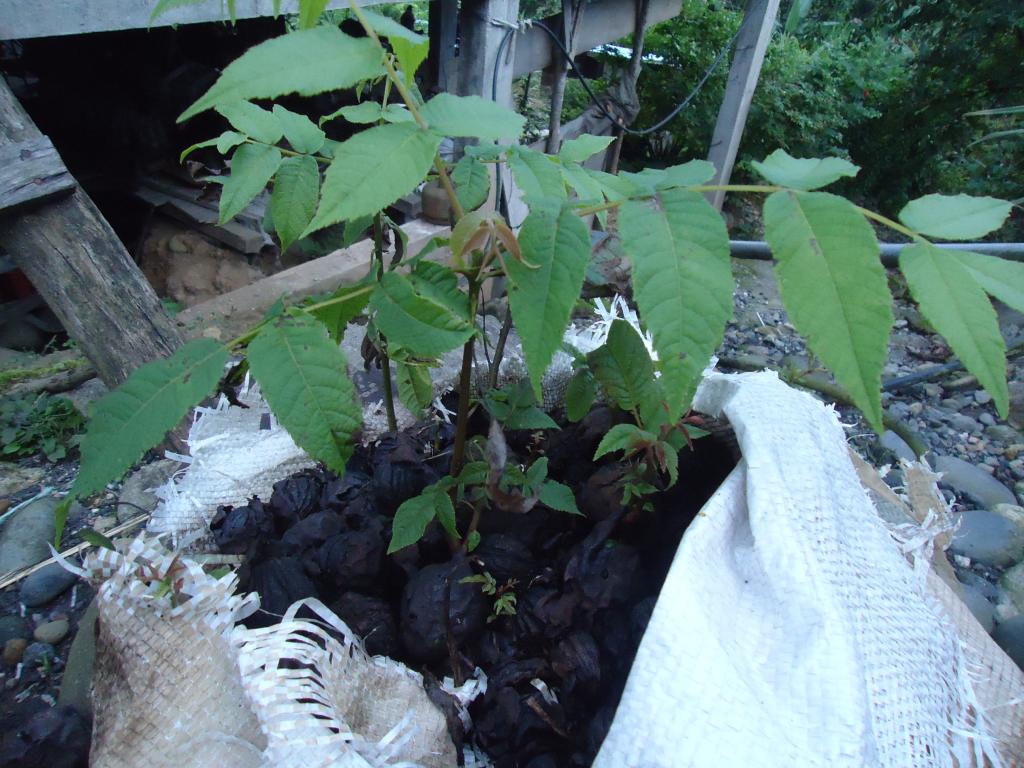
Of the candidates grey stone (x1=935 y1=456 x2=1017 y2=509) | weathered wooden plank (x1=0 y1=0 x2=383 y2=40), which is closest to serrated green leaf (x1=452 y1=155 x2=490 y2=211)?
weathered wooden plank (x1=0 y1=0 x2=383 y2=40)

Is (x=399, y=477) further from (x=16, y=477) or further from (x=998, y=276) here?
(x=16, y=477)

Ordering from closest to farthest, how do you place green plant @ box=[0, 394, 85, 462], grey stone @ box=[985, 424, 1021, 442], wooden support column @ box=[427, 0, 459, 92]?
green plant @ box=[0, 394, 85, 462] < grey stone @ box=[985, 424, 1021, 442] < wooden support column @ box=[427, 0, 459, 92]

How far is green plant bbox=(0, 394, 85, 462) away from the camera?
207cm

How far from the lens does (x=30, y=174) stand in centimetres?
160

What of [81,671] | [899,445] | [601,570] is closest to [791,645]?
[601,570]

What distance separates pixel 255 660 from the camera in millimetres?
683

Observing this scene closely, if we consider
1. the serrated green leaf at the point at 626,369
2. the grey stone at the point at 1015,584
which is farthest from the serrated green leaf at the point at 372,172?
the grey stone at the point at 1015,584

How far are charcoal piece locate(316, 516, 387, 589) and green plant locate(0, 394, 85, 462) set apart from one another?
5.25 feet

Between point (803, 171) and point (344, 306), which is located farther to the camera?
point (344, 306)

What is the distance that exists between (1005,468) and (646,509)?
2.33 m

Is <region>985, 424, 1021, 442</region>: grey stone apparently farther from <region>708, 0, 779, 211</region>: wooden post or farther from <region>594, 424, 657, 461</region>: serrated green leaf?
<region>594, 424, 657, 461</region>: serrated green leaf

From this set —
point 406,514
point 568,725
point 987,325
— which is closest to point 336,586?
point 406,514

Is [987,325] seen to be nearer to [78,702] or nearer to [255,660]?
[255,660]

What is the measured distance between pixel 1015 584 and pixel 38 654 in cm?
240
